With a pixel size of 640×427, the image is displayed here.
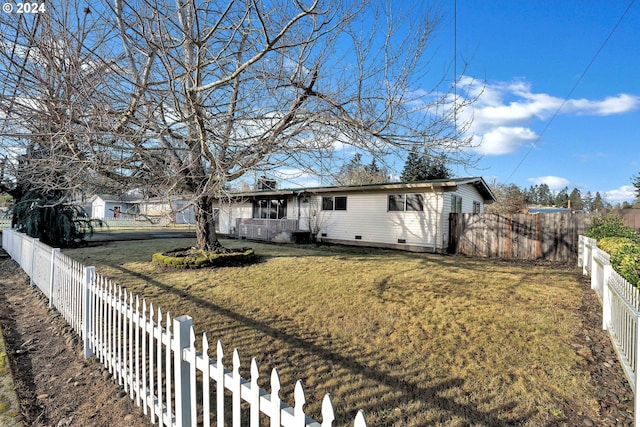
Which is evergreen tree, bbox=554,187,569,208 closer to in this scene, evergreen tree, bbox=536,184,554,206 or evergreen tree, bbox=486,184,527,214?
evergreen tree, bbox=536,184,554,206

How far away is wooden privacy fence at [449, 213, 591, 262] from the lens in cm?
1072

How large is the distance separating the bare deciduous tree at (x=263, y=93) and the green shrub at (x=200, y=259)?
290cm

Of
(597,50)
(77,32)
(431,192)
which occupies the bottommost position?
(431,192)

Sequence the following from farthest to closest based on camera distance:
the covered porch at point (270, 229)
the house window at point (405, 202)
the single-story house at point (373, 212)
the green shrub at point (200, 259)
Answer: the covered porch at point (270, 229) → the house window at point (405, 202) → the single-story house at point (373, 212) → the green shrub at point (200, 259)

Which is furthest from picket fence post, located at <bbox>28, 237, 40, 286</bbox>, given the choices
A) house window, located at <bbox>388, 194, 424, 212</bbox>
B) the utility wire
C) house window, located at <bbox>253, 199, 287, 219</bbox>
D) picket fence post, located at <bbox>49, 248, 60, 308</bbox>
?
the utility wire

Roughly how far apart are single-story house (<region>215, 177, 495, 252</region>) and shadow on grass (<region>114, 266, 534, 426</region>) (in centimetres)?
706

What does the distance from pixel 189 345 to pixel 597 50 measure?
14411 mm

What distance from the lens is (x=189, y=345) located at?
6.88 ft

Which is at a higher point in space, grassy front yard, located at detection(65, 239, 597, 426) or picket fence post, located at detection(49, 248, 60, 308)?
picket fence post, located at detection(49, 248, 60, 308)

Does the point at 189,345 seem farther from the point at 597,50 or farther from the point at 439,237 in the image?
the point at 597,50

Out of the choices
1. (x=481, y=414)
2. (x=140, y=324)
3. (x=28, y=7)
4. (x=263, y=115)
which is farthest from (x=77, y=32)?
(x=481, y=414)

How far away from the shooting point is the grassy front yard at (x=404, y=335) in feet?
9.04

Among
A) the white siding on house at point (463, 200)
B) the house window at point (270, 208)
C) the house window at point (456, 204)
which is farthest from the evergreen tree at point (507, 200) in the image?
the house window at point (270, 208)

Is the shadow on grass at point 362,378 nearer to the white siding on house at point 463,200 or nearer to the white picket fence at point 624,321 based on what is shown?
the white picket fence at point 624,321
